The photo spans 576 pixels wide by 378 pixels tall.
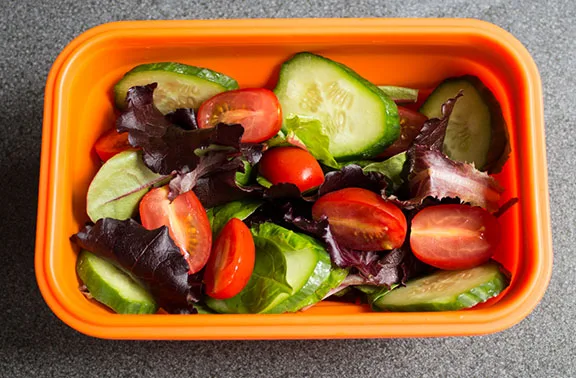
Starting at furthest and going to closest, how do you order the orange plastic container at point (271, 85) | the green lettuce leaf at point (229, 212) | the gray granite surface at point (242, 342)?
A: the gray granite surface at point (242, 342) < the green lettuce leaf at point (229, 212) < the orange plastic container at point (271, 85)

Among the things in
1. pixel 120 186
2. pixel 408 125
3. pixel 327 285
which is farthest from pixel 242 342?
pixel 408 125

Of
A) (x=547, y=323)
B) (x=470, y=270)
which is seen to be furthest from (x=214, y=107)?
(x=547, y=323)

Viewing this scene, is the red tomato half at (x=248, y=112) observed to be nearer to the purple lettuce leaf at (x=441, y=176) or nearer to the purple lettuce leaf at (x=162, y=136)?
the purple lettuce leaf at (x=162, y=136)

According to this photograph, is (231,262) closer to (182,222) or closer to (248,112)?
(182,222)

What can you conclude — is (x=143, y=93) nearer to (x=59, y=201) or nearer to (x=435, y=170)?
(x=59, y=201)

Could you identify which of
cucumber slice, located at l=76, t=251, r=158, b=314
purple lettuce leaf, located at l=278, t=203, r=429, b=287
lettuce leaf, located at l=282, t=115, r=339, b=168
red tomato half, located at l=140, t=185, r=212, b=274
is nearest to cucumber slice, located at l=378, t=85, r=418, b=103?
lettuce leaf, located at l=282, t=115, r=339, b=168

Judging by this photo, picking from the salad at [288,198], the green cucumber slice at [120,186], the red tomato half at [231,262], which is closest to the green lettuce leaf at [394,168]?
the salad at [288,198]
